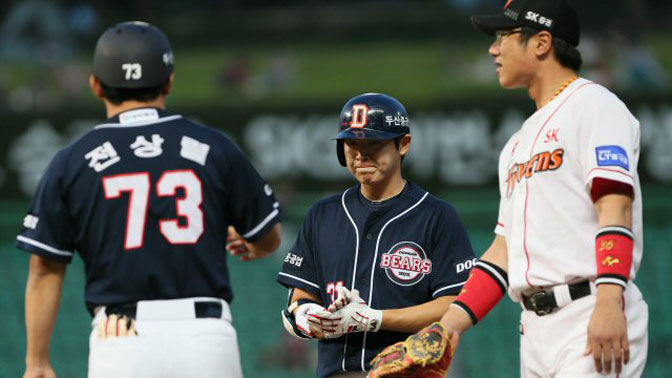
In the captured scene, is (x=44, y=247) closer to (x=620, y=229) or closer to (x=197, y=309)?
(x=197, y=309)

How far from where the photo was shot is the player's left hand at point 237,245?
508 centimetres

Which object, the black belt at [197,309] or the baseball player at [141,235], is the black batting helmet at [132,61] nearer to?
the baseball player at [141,235]

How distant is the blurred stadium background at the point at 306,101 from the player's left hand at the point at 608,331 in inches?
224

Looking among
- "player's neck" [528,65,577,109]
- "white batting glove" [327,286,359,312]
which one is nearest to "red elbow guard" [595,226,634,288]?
"player's neck" [528,65,577,109]

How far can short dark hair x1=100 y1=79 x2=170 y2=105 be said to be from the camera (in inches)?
187

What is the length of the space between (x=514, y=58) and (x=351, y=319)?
46.3 inches

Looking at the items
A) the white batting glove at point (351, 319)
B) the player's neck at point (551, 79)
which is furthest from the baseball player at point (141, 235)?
the player's neck at point (551, 79)

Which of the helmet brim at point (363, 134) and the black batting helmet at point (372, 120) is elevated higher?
the black batting helmet at point (372, 120)

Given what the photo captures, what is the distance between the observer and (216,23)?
16.4m

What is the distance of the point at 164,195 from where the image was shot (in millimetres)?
4520

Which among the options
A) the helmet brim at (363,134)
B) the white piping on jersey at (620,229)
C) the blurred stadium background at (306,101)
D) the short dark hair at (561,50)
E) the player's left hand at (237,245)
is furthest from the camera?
the blurred stadium background at (306,101)

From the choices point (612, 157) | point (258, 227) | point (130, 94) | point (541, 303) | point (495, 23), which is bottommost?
point (541, 303)

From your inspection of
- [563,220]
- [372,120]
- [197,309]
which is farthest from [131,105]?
[563,220]

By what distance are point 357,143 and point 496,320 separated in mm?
5692
